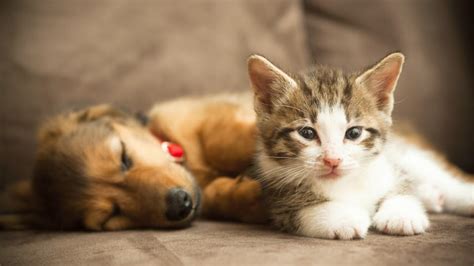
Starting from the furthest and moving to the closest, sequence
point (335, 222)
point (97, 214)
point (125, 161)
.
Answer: point (125, 161) < point (97, 214) < point (335, 222)

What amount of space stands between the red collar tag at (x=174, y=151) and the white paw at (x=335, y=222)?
685 mm

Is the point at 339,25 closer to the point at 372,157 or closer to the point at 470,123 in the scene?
the point at 470,123

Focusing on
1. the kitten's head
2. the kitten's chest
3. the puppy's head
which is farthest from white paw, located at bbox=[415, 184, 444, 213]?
the puppy's head

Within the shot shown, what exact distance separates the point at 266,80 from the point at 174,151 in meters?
0.59

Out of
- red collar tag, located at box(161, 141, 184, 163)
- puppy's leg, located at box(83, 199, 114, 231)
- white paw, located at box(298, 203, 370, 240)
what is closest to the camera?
white paw, located at box(298, 203, 370, 240)

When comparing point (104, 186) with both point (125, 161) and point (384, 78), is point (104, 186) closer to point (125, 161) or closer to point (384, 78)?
point (125, 161)

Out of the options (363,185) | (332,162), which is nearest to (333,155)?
(332,162)

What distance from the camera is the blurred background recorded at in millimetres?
2330

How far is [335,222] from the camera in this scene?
155cm

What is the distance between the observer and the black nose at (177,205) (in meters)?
1.77

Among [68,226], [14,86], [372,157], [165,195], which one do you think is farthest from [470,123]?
[14,86]

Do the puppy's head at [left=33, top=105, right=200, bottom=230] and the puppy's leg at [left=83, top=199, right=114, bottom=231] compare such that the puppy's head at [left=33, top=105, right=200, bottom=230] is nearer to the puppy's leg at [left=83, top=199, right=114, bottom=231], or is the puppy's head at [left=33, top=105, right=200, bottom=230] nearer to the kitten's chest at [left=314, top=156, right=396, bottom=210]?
the puppy's leg at [left=83, top=199, right=114, bottom=231]

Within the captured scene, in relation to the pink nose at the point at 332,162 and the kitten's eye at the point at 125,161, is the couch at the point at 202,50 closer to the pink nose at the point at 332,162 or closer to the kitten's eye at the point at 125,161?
the kitten's eye at the point at 125,161

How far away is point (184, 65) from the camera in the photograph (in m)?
2.57
